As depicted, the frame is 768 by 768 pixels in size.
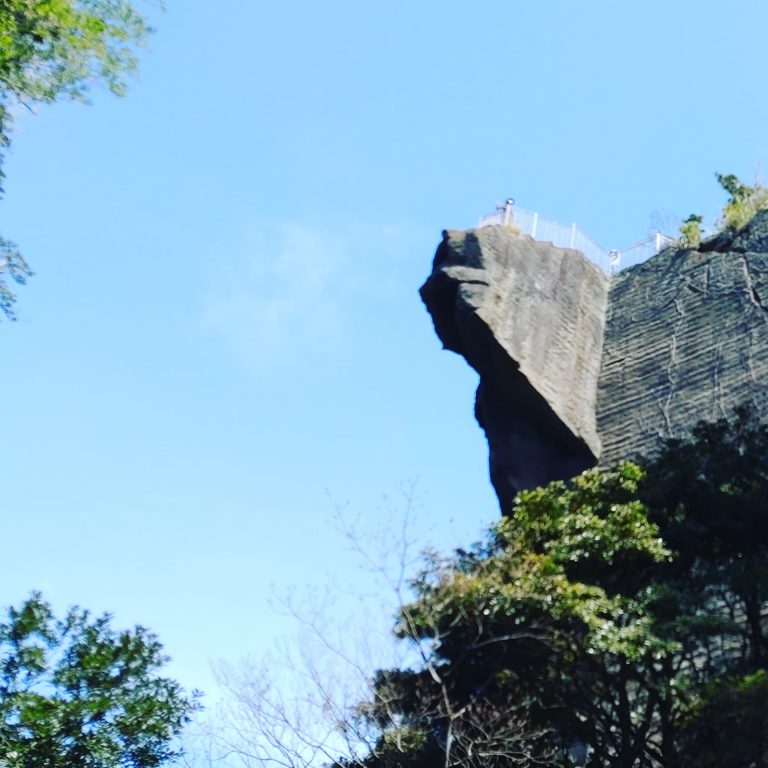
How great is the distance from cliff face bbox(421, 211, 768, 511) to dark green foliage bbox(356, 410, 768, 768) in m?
3.74

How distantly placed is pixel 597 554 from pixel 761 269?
275 inches

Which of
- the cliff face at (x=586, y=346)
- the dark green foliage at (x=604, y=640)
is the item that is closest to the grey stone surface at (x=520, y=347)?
the cliff face at (x=586, y=346)

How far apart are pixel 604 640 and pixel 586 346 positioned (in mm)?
8136

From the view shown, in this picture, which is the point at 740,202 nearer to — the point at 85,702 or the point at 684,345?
the point at 684,345

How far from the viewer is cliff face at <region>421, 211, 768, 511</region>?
16.4m

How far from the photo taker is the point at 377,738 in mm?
11352

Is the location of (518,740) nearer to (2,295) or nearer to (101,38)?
(2,295)

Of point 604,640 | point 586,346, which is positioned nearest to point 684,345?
point 586,346

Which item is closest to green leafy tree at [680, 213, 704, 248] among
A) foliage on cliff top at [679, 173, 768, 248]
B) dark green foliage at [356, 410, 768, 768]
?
foliage on cliff top at [679, 173, 768, 248]

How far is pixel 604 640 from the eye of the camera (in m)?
11.1

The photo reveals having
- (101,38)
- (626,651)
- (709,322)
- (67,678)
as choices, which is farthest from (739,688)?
(101,38)

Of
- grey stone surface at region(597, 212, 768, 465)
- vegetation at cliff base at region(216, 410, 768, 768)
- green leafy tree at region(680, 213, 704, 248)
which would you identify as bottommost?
vegetation at cliff base at region(216, 410, 768, 768)

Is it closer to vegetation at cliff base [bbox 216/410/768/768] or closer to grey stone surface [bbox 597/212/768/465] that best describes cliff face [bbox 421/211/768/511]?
grey stone surface [bbox 597/212/768/465]

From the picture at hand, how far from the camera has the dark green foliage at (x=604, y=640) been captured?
430 inches
